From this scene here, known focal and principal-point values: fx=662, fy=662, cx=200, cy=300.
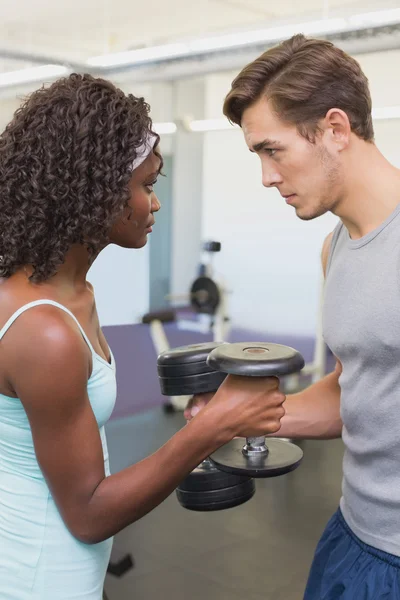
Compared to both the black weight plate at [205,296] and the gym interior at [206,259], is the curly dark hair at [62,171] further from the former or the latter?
the black weight plate at [205,296]

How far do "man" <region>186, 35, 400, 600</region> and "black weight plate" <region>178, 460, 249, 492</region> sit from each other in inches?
9.8

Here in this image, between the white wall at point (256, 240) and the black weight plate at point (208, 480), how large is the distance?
14.3ft

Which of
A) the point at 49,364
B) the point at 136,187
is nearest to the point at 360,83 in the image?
the point at 136,187

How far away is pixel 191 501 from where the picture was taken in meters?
1.48

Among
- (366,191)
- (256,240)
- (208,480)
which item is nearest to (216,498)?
(208,480)

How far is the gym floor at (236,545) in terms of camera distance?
2547 mm

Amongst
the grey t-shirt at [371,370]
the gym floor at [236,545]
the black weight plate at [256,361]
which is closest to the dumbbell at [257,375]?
the black weight plate at [256,361]

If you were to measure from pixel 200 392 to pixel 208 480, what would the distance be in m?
0.20

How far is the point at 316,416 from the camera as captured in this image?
1456mm

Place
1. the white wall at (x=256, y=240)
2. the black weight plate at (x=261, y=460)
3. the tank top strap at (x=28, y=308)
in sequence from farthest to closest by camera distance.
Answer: the white wall at (x=256, y=240) < the black weight plate at (x=261, y=460) < the tank top strap at (x=28, y=308)

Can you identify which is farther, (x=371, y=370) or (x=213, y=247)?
(x=213, y=247)

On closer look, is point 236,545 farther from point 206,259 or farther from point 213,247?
point 206,259

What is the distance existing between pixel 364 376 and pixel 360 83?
0.57 m

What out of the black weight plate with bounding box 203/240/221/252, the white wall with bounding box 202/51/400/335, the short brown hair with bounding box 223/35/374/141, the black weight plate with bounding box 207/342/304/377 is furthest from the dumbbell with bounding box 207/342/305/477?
the white wall with bounding box 202/51/400/335
